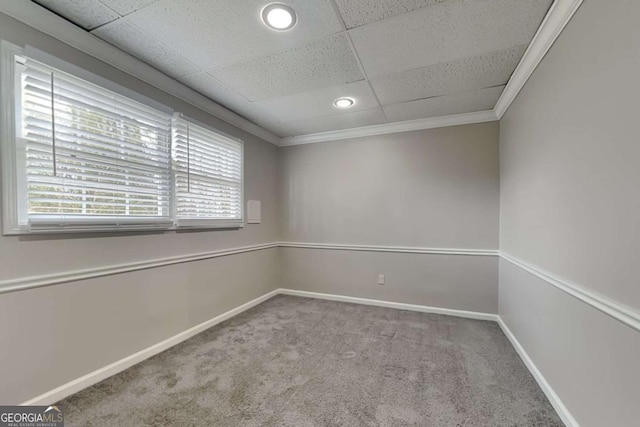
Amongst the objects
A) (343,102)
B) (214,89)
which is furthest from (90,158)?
(343,102)

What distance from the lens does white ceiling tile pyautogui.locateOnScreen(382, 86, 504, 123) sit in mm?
2594

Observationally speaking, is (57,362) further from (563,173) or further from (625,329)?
(563,173)

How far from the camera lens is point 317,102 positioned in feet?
9.09

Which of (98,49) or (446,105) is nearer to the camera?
(98,49)

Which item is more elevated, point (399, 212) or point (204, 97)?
point (204, 97)

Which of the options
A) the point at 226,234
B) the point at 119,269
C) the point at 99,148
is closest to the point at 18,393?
the point at 119,269

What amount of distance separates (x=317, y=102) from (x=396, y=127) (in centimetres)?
119

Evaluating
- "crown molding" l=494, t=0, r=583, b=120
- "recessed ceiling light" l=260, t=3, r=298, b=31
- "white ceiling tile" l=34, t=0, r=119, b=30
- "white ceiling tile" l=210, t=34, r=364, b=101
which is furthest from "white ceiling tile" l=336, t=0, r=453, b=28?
"white ceiling tile" l=34, t=0, r=119, b=30

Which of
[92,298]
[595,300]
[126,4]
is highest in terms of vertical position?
[126,4]

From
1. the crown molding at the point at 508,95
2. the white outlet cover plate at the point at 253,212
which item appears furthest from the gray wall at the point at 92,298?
the crown molding at the point at 508,95

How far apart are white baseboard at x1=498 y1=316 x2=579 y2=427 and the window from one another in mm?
3053

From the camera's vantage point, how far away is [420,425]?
149 cm

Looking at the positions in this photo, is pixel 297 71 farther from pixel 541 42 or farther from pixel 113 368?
pixel 113 368

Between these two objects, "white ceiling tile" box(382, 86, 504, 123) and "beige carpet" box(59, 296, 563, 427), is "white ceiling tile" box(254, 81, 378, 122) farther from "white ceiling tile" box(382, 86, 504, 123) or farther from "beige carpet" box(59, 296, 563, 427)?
"beige carpet" box(59, 296, 563, 427)
